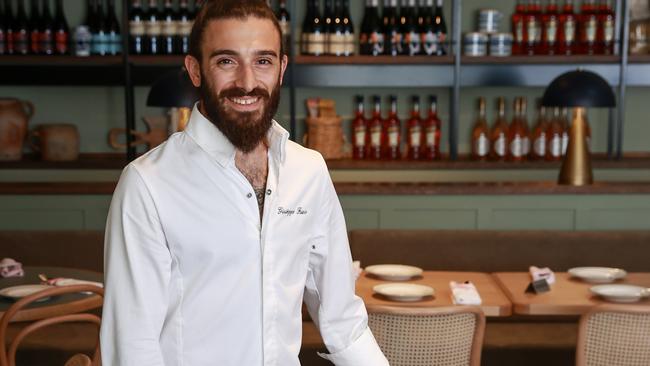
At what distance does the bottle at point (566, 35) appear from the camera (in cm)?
477

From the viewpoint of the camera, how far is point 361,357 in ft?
4.94

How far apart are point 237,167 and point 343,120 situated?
3.64 meters

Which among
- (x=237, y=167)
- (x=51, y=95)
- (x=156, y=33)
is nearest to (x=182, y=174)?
(x=237, y=167)

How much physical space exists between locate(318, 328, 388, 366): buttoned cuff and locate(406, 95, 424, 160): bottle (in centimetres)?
339

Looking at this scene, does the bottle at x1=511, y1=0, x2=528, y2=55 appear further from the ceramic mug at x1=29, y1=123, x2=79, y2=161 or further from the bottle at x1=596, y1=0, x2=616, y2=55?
the ceramic mug at x1=29, y1=123, x2=79, y2=161

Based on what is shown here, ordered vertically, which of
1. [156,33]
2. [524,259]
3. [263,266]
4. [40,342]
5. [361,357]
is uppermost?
[156,33]

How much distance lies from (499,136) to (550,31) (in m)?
0.61

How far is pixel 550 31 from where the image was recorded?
4.75 m

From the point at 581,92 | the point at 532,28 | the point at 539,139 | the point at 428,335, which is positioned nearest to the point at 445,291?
the point at 428,335

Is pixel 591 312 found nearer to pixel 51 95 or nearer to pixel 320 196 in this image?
pixel 320 196

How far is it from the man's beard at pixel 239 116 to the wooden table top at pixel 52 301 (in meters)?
1.45

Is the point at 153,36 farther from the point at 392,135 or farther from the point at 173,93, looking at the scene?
the point at 392,135

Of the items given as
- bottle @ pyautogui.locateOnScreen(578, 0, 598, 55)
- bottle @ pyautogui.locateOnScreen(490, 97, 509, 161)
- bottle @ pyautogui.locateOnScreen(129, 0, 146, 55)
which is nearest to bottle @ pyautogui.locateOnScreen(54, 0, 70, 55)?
bottle @ pyautogui.locateOnScreen(129, 0, 146, 55)

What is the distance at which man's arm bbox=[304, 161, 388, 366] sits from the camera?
4.94ft
